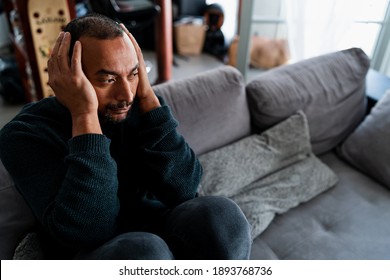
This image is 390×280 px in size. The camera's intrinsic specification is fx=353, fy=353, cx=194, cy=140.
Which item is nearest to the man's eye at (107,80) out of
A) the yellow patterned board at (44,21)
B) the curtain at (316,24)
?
the yellow patterned board at (44,21)

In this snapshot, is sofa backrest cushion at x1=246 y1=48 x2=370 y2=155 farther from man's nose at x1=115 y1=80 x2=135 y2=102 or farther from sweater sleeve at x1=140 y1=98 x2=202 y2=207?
man's nose at x1=115 y1=80 x2=135 y2=102

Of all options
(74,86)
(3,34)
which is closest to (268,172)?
(74,86)

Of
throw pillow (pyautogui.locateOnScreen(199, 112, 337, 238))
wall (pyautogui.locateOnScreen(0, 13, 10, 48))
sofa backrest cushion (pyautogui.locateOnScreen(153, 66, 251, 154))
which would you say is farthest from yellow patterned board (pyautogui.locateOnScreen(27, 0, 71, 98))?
wall (pyautogui.locateOnScreen(0, 13, 10, 48))

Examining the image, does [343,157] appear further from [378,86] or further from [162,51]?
[162,51]

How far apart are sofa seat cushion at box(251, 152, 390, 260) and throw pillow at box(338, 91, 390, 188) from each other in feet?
0.21

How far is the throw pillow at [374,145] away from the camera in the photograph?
1.47m

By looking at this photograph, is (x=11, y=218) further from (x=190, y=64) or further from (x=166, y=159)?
(x=190, y=64)

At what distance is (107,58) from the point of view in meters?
0.78

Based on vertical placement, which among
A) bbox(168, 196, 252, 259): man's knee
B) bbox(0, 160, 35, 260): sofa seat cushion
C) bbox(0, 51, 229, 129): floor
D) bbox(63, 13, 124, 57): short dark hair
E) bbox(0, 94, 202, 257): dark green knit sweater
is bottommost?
bbox(0, 51, 229, 129): floor

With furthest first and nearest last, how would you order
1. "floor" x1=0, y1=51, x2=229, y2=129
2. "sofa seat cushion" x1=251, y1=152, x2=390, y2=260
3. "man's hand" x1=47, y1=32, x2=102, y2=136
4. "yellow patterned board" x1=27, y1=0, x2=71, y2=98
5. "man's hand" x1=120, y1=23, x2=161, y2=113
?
"floor" x1=0, y1=51, x2=229, y2=129 → "yellow patterned board" x1=27, y1=0, x2=71, y2=98 → "sofa seat cushion" x1=251, y1=152, x2=390, y2=260 → "man's hand" x1=120, y1=23, x2=161, y2=113 → "man's hand" x1=47, y1=32, x2=102, y2=136

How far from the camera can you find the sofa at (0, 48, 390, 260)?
4.17 feet

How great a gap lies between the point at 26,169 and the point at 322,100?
48.7 inches

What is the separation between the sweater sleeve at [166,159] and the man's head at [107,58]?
14cm

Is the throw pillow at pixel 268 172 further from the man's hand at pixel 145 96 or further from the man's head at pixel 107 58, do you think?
the man's head at pixel 107 58
